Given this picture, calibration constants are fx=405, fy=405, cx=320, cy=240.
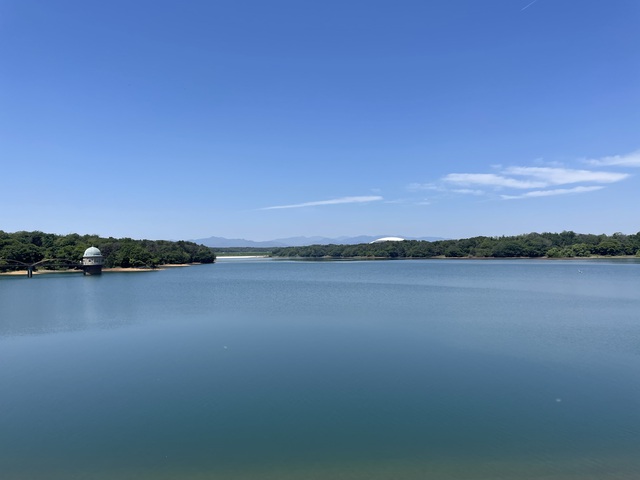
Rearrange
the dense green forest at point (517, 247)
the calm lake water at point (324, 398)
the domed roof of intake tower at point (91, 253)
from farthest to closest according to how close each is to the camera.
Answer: the dense green forest at point (517, 247) → the domed roof of intake tower at point (91, 253) → the calm lake water at point (324, 398)

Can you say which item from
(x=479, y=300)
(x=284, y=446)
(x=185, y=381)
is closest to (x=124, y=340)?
(x=185, y=381)

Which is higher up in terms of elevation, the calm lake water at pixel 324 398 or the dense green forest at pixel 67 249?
the dense green forest at pixel 67 249

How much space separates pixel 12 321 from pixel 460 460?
918 inches

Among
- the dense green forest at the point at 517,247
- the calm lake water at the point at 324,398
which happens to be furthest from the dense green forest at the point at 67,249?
the dense green forest at the point at 517,247

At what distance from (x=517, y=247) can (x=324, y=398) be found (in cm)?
11200

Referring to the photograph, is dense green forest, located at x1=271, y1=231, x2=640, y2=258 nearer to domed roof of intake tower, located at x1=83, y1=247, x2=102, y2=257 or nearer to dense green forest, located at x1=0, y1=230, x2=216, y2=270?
dense green forest, located at x1=0, y1=230, x2=216, y2=270

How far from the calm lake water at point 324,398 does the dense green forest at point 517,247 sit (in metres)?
90.5

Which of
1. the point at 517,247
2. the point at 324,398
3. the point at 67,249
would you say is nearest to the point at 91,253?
the point at 67,249

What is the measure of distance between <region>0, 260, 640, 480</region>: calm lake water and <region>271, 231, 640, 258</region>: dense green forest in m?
90.5

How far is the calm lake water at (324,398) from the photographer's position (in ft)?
23.8

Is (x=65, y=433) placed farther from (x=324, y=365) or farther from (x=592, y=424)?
(x=592, y=424)

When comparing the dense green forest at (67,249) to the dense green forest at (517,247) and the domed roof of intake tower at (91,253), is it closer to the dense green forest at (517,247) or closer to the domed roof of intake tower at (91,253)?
the domed roof of intake tower at (91,253)

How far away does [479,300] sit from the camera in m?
28.1

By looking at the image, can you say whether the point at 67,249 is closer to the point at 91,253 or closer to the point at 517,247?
the point at 91,253
